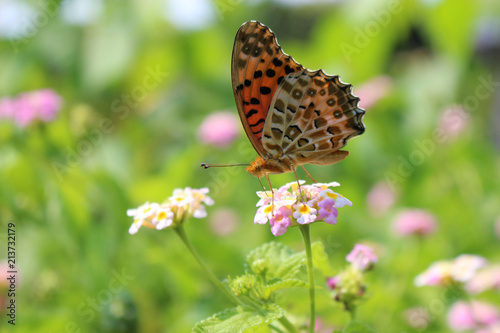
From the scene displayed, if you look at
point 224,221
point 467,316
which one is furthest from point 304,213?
point 224,221

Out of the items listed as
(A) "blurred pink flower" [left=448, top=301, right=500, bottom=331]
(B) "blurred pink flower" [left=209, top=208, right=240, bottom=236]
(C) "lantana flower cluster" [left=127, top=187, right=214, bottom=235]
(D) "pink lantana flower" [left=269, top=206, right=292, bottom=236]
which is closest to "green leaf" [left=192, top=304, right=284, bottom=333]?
(D) "pink lantana flower" [left=269, top=206, right=292, bottom=236]

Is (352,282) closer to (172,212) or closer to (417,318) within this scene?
(172,212)

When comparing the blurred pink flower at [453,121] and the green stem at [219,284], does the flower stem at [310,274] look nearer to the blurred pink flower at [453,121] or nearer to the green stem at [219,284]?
the green stem at [219,284]

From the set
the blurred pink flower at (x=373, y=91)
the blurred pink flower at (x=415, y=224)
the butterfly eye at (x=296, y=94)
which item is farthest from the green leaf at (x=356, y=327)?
the blurred pink flower at (x=373, y=91)

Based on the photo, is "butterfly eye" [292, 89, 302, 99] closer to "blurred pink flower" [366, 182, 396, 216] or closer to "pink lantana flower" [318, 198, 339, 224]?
"pink lantana flower" [318, 198, 339, 224]

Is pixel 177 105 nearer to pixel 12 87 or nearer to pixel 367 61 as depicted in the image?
pixel 12 87

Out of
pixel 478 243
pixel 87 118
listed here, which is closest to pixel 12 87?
pixel 87 118
